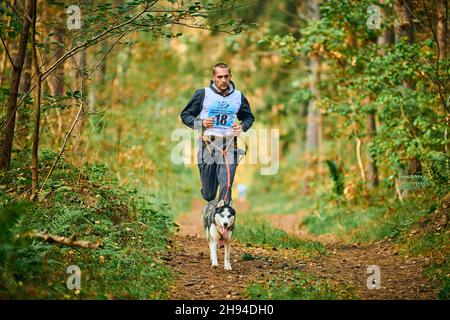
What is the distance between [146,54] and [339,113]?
917cm

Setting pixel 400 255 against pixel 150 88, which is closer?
pixel 400 255

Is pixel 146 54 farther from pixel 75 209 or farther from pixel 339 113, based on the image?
pixel 75 209

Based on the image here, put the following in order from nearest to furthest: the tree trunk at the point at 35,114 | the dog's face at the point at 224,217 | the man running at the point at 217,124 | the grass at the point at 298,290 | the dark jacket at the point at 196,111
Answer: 1. the grass at the point at 298,290
2. the dog's face at the point at 224,217
3. the tree trunk at the point at 35,114
4. the man running at the point at 217,124
5. the dark jacket at the point at 196,111

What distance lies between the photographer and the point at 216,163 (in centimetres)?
878

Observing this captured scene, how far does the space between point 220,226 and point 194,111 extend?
185cm

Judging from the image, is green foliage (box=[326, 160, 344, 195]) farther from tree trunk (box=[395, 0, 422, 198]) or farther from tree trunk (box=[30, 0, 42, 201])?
tree trunk (box=[30, 0, 42, 201])

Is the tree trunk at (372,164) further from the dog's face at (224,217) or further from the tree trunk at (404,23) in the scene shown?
the dog's face at (224,217)

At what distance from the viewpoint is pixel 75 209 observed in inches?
327

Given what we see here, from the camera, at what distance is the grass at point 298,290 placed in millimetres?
6535

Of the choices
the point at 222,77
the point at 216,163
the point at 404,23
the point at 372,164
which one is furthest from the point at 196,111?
the point at 372,164

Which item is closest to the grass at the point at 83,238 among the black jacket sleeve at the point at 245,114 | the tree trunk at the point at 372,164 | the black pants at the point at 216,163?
the black pants at the point at 216,163

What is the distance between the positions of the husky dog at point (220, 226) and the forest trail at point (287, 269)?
0.20 metres

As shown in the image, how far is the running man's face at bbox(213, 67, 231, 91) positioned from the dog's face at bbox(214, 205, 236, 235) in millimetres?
1816
